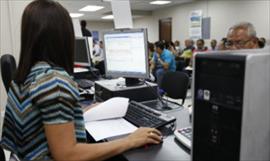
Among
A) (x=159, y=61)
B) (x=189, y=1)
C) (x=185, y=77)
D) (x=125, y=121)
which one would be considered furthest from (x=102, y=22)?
(x=125, y=121)

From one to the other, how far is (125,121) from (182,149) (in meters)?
0.37

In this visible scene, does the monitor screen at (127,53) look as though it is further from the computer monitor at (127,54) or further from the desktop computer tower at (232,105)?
the desktop computer tower at (232,105)

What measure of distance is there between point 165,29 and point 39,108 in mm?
10462

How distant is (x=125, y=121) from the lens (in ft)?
4.10

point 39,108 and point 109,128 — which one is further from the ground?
point 39,108

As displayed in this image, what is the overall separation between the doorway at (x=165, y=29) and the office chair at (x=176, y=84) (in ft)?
26.4

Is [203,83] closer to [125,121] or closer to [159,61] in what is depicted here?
[125,121]

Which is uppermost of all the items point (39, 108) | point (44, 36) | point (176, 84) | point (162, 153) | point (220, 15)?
point (220, 15)

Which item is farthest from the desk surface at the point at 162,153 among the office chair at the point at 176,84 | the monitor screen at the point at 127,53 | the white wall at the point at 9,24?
the white wall at the point at 9,24

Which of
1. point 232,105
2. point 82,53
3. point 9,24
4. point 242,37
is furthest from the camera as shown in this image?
point 9,24

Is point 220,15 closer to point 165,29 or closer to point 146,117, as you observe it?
point 165,29

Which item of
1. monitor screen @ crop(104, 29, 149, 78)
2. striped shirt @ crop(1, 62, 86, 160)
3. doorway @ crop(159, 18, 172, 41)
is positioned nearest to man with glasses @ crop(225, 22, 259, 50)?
monitor screen @ crop(104, 29, 149, 78)

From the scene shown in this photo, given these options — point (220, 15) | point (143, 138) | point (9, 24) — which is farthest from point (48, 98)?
point (220, 15)

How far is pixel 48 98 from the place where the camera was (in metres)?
0.79
